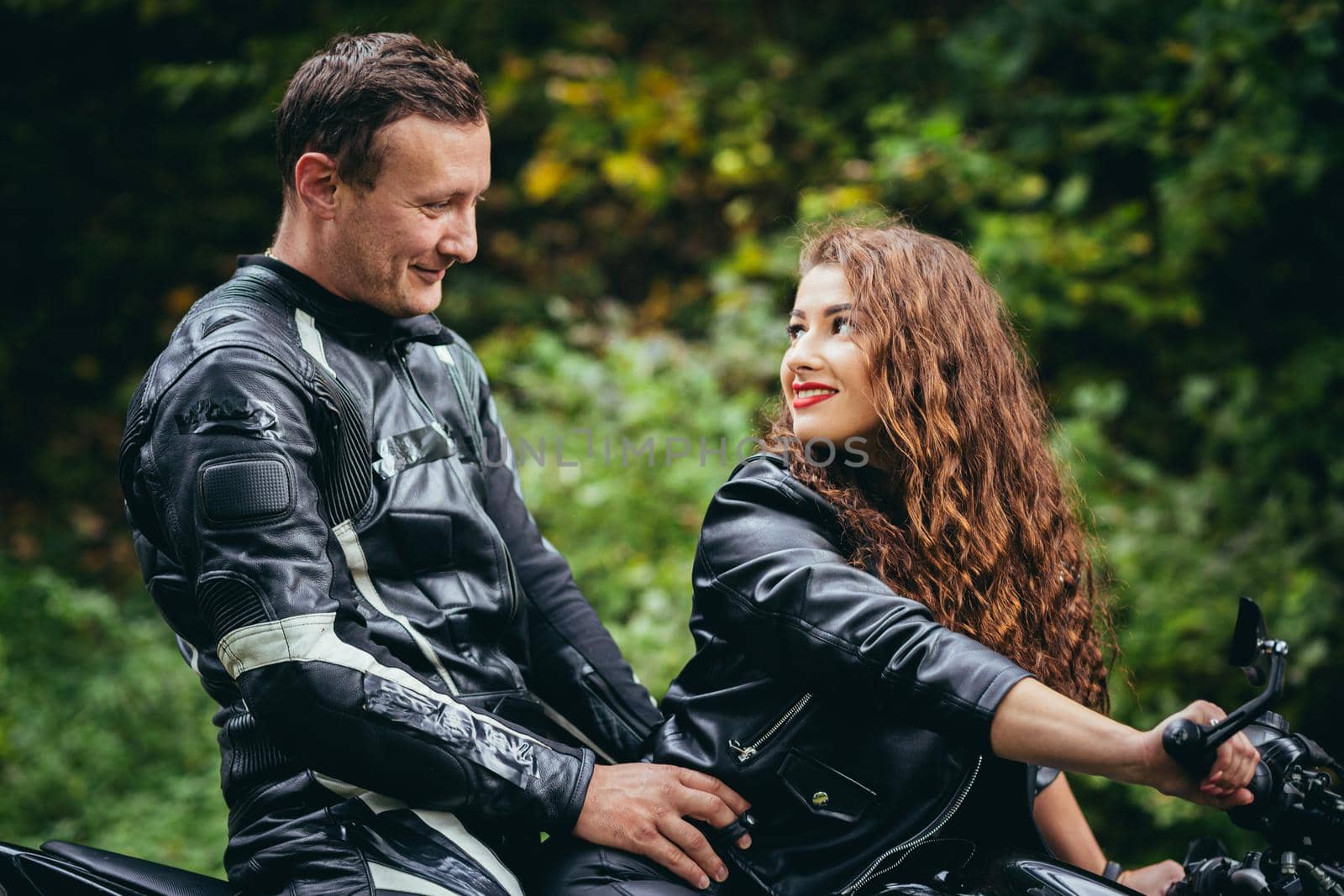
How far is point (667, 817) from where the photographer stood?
175 centimetres

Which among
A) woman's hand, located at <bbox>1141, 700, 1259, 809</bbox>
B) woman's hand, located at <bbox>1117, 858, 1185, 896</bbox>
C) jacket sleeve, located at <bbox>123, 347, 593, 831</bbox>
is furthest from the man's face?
woman's hand, located at <bbox>1117, 858, 1185, 896</bbox>

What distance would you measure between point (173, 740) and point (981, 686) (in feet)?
13.1

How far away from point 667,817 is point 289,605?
1.95 feet

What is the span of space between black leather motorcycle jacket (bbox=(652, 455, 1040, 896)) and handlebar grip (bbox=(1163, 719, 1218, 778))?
0.19 meters

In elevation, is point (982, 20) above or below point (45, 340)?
above

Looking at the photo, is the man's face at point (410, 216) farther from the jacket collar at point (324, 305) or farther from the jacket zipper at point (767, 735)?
the jacket zipper at point (767, 735)

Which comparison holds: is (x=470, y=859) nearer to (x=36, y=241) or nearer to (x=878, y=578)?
(x=878, y=578)

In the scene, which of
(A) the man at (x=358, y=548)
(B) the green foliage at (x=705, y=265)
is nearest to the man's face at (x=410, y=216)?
(A) the man at (x=358, y=548)

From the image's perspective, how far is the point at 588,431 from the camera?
16.4ft

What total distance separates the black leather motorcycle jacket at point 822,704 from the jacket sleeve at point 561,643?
330 millimetres

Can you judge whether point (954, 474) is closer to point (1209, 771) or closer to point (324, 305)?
point (1209, 771)

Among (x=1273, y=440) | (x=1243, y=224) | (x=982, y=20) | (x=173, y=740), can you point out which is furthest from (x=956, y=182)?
(x=173, y=740)

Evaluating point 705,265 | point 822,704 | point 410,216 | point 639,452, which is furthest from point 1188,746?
point 705,265

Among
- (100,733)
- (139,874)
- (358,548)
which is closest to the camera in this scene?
(139,874)
